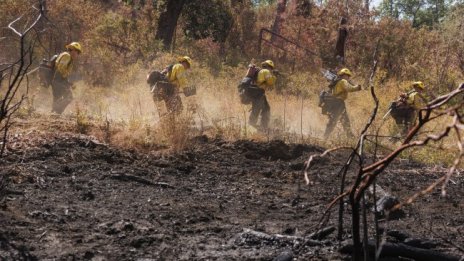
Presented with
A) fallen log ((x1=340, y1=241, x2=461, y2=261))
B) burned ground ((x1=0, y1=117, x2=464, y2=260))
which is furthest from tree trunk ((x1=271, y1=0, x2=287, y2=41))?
fallen log ((x1=340, y1=241, x2=461, y2=261))

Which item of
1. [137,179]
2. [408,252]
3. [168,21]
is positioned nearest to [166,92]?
[137,179]

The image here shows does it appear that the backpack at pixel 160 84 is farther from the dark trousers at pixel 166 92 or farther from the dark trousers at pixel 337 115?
the dark trousers at pixel 337 115

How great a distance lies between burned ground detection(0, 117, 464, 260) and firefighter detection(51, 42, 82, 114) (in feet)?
10.6

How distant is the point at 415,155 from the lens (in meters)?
11.6

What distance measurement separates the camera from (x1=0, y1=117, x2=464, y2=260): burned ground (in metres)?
5.15

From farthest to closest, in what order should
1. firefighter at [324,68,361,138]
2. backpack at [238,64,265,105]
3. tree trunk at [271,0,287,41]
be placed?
tree trunk at [271,0,287,41] < firefighter at [324,68,361,138] < backpack at [238,64,265,105]

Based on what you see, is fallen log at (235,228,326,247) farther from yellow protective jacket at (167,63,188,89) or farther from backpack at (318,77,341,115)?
backpack at (318,77,341,115)

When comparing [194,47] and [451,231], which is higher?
[194,47]

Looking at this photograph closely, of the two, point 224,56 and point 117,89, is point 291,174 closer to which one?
point 117,89

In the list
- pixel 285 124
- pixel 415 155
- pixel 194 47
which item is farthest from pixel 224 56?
pixel 415 155

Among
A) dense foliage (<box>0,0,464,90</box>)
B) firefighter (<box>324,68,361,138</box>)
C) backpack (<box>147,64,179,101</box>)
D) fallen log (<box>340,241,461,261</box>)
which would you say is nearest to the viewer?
fallen log (<box>340,241,461,261</box>)

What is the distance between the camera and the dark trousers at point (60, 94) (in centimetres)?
1298

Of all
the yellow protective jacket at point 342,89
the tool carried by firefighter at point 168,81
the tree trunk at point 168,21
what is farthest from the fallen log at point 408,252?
the tree trunk at point 168,21

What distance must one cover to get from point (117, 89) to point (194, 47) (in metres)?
6.54
